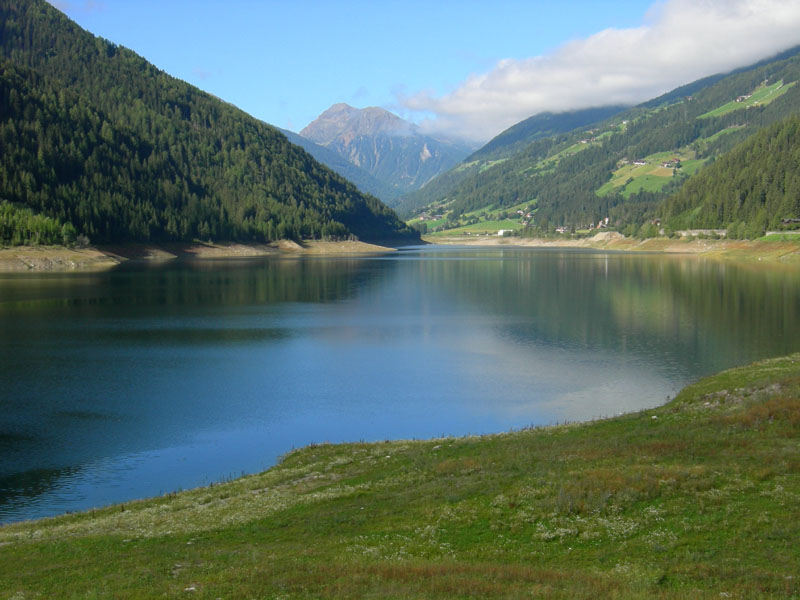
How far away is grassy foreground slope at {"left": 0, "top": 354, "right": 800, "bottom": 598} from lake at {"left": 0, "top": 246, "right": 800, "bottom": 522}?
23.2ft

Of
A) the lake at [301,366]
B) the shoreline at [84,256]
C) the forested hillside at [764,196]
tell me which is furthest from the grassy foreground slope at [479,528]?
the forested hillside at [764,196]

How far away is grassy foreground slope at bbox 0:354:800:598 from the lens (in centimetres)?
1208

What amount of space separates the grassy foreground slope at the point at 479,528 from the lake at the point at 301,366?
706 cm

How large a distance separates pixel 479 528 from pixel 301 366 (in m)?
33.7

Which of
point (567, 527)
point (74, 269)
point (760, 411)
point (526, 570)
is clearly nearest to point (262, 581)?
point (526, 570)

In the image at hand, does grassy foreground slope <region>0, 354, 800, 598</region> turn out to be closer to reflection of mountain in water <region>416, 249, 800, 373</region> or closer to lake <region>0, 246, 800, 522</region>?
lake <region>0, 246, 800, 522</region>

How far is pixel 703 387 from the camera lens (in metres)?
33.5

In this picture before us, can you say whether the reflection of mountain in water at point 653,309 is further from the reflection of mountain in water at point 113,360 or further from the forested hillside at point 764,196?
the forested hillside at point 764,196

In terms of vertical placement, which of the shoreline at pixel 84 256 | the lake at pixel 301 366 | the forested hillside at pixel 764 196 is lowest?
the lake at pixel 301 366

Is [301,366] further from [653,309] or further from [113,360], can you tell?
[653,309]

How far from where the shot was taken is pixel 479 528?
51.4 feet

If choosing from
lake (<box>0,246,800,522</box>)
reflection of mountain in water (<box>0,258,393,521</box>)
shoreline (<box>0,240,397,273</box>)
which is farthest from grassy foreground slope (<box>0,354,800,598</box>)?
shoreline (<box>0,240,397,273</box>)

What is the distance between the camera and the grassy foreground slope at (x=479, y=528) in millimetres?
12078

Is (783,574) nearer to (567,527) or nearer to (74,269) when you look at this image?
(567,527)
